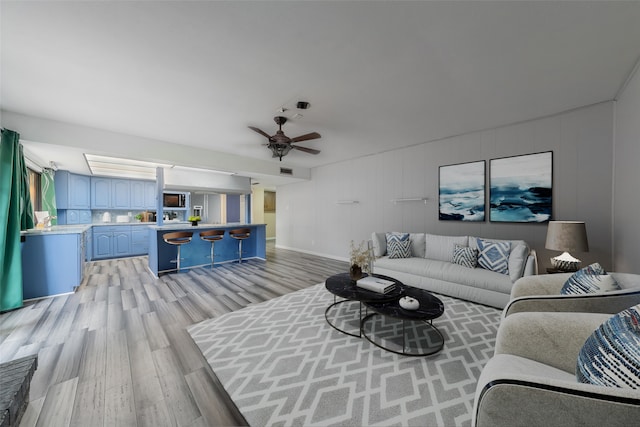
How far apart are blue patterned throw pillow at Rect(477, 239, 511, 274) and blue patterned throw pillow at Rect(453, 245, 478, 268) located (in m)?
0.07

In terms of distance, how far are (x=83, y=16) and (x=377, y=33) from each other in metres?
2.13

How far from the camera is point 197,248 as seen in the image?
5.30m

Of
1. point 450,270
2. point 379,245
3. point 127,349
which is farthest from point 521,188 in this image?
point 127,349

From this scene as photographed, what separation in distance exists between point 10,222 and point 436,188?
21.0ft

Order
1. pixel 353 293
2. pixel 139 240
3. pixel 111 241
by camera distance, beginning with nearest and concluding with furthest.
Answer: pixel 353 293
pixel 111 241
pixel 139 240

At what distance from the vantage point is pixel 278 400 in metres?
1.56

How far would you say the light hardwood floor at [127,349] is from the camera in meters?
1.48

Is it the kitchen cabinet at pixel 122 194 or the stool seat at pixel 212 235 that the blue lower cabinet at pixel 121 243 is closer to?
the kitchen cabinet at pixel 122 194

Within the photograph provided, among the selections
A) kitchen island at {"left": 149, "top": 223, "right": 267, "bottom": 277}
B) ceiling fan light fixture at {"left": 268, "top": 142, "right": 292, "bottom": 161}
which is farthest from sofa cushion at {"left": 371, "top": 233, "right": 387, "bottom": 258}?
A: kitchen island at {"left": 149, "top": 223, "right": 267, "bottom": 277}

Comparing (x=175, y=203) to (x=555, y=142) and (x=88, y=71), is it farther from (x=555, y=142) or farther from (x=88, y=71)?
(x=555, y=142)

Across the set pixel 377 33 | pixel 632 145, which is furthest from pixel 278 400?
pixel 632 145

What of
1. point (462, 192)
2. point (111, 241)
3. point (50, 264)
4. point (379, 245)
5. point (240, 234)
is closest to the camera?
point (50, 264)

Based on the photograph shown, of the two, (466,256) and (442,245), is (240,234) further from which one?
(466,256)

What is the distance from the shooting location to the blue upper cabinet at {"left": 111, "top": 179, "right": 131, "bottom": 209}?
6.36 m
